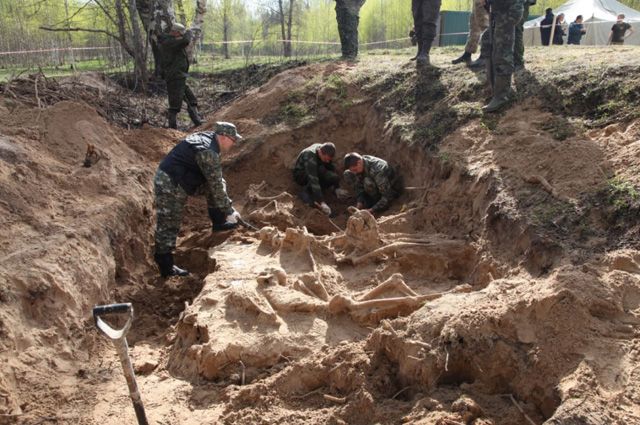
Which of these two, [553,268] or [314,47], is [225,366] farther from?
[314,47]

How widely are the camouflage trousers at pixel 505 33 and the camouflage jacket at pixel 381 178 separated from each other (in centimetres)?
172

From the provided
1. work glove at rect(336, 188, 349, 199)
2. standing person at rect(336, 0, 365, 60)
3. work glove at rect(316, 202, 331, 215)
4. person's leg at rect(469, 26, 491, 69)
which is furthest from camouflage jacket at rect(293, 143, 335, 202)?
standing person at rect(336, 0, 365, 60)

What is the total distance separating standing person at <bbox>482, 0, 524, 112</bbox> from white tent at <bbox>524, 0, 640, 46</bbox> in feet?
42.6

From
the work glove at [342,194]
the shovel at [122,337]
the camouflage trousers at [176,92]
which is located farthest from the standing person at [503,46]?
the camouflage trousers at [176,92]

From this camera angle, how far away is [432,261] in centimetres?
442

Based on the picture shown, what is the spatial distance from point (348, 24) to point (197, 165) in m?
5.70

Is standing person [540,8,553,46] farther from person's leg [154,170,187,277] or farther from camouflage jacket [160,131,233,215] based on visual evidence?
person's leg [154,170,187,277]

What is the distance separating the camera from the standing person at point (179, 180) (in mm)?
5020

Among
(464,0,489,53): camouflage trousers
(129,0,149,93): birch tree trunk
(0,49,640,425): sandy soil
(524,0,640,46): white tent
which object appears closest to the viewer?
(0,49,640,425): sandy soil

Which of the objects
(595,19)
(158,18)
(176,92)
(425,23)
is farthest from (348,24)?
(595,19)

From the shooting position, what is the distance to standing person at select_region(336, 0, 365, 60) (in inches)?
371

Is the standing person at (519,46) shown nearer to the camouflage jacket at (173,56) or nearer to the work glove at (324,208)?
the work glove at (324,208)

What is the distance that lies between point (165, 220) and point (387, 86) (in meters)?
4.17

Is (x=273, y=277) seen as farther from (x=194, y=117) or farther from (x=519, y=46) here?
(x=194, y=117)
